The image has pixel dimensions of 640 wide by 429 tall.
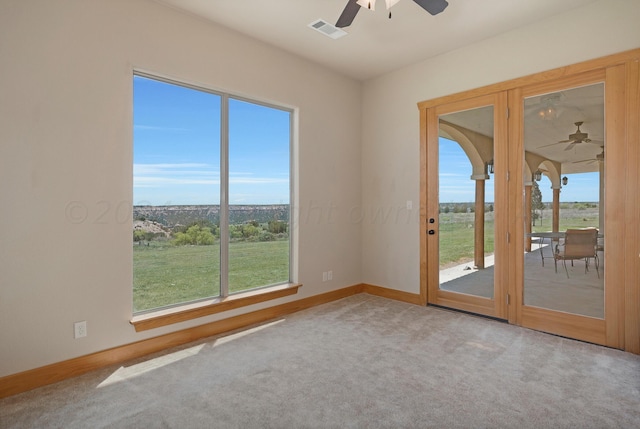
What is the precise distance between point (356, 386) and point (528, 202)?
2508mm

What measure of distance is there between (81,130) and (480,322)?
13.1 ft

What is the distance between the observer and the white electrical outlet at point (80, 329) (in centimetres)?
259

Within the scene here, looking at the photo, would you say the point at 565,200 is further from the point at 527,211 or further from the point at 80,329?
the point at 80,329

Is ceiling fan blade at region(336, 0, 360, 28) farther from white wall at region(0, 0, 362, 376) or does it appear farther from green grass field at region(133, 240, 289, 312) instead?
green grass field at region(133, 240, 289, 312)

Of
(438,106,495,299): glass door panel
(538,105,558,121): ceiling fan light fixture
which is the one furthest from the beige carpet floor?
(538,105,558,121): ceiling fan light fixture

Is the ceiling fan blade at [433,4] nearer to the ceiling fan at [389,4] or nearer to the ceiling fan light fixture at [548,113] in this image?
the ceiling fan at [389,4]

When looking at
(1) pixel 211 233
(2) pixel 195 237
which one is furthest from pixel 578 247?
(2) pixel 195 237

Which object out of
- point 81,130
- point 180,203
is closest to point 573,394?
point 180,203

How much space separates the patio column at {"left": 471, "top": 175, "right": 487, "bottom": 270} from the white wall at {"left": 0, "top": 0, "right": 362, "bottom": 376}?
2868 mm

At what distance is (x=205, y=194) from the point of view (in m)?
3.44

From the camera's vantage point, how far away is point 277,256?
4.11m

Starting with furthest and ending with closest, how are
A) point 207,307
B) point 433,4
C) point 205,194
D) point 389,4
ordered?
point 205,194, point 207,307, point 389,4, point 433,4

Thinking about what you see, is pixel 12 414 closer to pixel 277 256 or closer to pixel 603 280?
pixel 277 256

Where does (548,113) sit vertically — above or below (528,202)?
above
